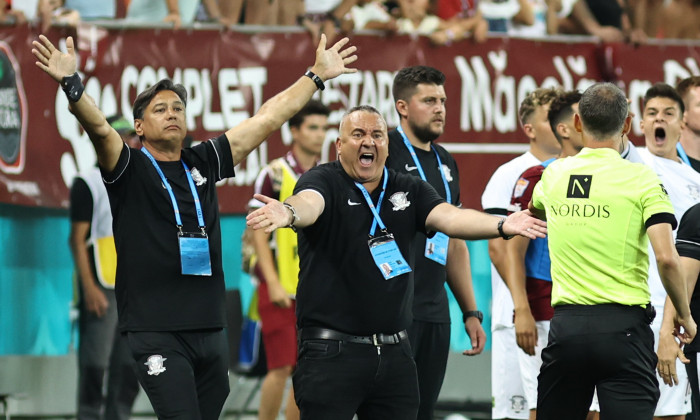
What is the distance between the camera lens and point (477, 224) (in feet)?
→ 16.4

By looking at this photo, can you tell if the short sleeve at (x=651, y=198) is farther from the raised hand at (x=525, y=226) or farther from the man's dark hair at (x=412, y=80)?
the man's dark hair at (x=412, y=80)

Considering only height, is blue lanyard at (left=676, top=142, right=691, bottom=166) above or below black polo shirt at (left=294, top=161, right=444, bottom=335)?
above

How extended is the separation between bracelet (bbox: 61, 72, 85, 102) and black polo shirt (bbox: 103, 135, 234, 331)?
38cm

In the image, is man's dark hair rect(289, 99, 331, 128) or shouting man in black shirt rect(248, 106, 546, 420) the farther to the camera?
man's dark hair rect(289, 99, 331, 128)

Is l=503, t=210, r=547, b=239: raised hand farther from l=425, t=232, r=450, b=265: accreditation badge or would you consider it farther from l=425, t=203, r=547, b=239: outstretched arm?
l=425, t=232, r=450, b=265: accreditation badge

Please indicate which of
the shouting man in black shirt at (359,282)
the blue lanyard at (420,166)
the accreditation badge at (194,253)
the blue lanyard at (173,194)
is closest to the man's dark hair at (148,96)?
the blue lanyard at (173,194)

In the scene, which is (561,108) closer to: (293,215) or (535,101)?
(535,101)

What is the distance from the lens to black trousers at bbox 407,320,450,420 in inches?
245

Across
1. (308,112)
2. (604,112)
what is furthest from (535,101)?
(604,112)

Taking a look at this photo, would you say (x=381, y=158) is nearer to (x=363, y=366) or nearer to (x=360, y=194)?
(x=360, y=194)

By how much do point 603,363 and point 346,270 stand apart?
1179mm

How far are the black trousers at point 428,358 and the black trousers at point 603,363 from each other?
127 cm

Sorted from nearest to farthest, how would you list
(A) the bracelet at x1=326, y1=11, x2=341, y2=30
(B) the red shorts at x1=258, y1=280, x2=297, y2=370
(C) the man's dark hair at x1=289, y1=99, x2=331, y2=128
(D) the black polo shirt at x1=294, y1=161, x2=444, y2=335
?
1. (D) the black polo shirt at x1=294, y1=161, x2=444, y2=335
2. (B) the red shorts at x1=258, y1=280, x2=297, y2=370
3. (C) the man's dark hair at x1=289, y1=99, x2=331, y2=128
4. (A) the bracelet at x1=326, y1=11, x2=341, y2=30

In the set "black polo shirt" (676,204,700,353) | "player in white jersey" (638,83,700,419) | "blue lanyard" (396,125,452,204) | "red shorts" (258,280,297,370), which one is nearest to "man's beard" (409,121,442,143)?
"blue lanyard" (396,125,452,204)
